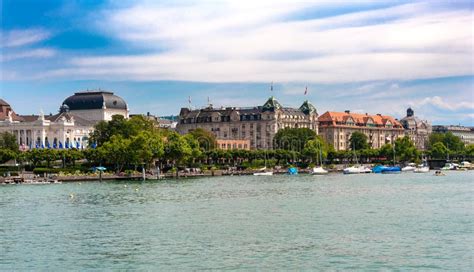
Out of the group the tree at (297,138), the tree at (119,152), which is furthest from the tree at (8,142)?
the tree at (297,138)

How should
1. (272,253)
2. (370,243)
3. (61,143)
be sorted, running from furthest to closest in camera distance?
1. (61,143)
2. (370,243)
3. (272,253)

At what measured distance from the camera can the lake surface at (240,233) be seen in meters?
36.4

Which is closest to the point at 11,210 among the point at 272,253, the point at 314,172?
the point at 272,253

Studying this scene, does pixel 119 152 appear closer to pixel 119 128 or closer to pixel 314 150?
pixel 119 128

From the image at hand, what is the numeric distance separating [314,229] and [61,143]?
132 meters

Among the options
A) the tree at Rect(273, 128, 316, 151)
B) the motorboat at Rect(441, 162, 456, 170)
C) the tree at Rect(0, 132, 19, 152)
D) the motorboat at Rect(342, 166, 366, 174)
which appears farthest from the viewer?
the tree at Rect(273, 128, 316, 151)

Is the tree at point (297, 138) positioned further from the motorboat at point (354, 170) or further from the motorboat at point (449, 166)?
the motorboat at point (354, 170)

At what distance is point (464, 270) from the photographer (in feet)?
112

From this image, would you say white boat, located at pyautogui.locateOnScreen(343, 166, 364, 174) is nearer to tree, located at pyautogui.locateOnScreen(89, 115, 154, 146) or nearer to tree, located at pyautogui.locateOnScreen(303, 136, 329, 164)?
tree, located at pyautogui.locateOnScreen(303, 136, 329, 164)

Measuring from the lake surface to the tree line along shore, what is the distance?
56511 mm

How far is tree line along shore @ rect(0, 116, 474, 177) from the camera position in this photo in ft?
424

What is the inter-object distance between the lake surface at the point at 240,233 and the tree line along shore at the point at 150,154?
56511 mm

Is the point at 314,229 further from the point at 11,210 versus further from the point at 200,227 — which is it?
the point at 11,210

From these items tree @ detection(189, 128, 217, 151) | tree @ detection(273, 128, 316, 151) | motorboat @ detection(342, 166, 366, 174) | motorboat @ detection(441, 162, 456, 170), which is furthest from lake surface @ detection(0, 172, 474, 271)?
tree @ detection(273, 128, 316, 151)
